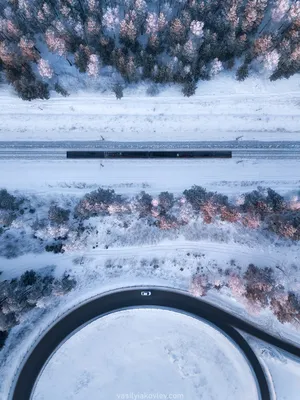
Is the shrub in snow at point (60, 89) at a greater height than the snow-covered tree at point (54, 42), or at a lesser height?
lesser

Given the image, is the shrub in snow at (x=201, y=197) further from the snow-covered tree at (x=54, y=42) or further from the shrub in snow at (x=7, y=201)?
the snow-covered tree at (x=54, y=42)

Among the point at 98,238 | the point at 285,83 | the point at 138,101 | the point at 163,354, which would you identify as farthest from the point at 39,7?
the point at 163,354

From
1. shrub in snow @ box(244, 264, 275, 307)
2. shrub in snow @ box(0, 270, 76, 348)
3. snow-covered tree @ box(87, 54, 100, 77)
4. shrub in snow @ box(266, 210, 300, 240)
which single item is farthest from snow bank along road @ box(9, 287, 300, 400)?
snow-covered tree @ box(87, 54, 100, 77)

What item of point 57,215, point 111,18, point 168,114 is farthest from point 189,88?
point 57,215

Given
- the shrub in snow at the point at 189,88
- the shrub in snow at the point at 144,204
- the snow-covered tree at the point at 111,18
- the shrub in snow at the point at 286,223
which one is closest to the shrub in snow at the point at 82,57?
the snow-covered tree at the point at 111,18

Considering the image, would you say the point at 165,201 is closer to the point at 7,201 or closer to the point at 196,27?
the point at 7,201

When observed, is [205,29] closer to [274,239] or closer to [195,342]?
[274,239]
